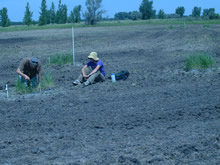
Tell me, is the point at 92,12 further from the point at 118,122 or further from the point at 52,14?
the point at 118,122

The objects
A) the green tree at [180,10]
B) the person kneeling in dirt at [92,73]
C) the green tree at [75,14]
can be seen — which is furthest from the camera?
the green tree at [180,10]

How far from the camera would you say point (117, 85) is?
10648 millimetres

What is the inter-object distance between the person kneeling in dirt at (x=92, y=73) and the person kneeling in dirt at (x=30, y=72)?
3.81 ft

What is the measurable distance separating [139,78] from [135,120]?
185 inches

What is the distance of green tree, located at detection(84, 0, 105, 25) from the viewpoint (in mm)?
78688

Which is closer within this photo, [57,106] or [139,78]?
[57,106]

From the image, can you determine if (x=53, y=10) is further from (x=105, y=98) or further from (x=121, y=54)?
(x=105, y=98)

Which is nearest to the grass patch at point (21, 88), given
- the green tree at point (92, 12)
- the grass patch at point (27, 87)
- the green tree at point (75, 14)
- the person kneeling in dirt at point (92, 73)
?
the grass patch at point (27, 87)

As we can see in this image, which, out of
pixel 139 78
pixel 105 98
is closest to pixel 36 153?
pixel 105 98

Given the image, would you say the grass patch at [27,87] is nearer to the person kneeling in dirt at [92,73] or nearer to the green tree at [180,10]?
the person kneeling in dirt at [92,73]

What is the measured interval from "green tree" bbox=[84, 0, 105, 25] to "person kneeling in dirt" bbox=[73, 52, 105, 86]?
68160 millimetres

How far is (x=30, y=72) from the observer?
1086cm

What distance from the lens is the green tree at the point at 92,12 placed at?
7869cm

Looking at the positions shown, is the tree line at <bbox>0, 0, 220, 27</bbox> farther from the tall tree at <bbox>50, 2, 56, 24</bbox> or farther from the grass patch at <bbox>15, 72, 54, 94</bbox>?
the grass patch at <bbox>15, 72, 54, 94</bbox>
